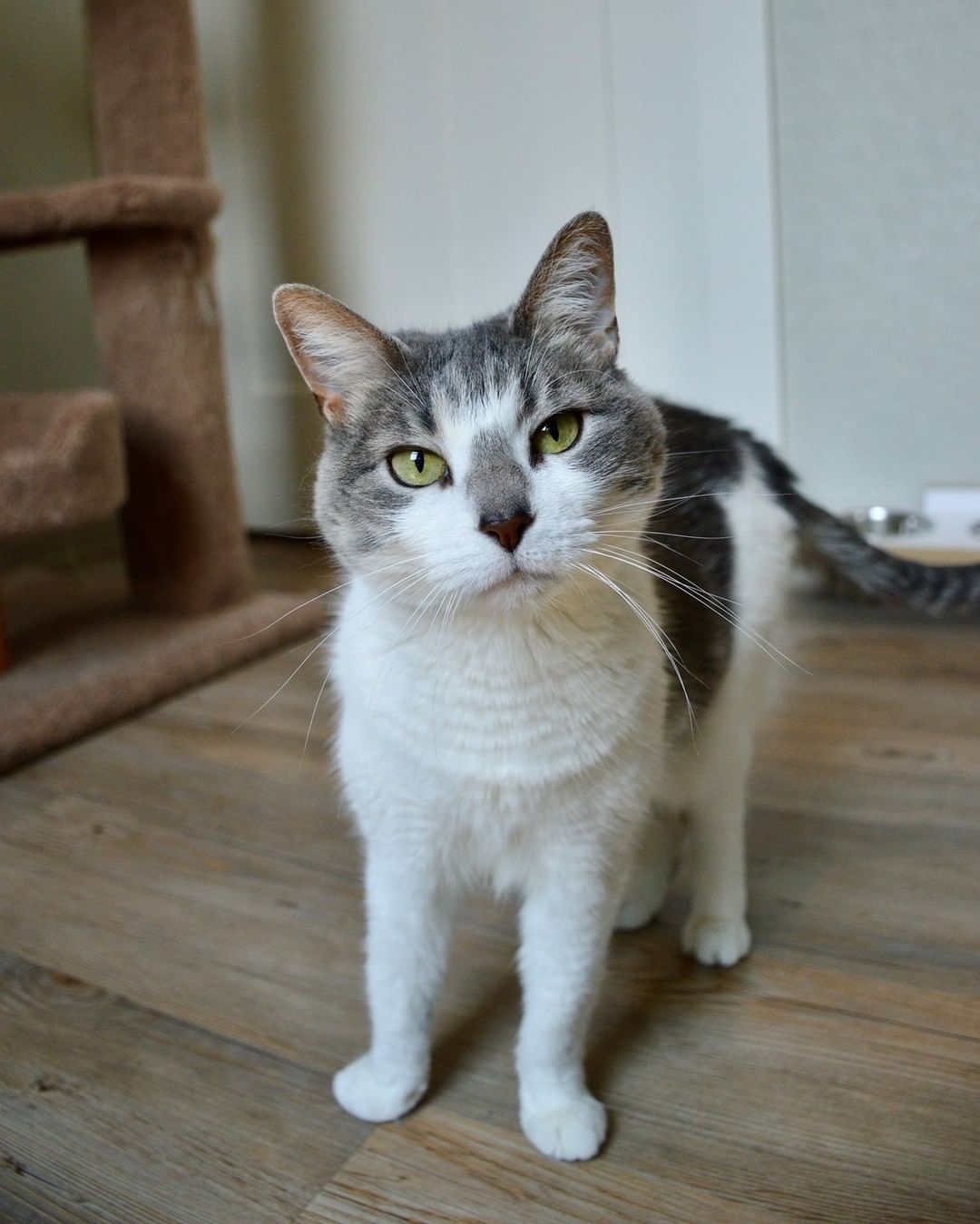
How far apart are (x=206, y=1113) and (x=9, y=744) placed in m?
0.88

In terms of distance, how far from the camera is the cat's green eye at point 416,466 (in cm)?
82

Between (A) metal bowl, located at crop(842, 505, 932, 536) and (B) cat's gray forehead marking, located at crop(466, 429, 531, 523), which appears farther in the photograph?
(A) metal bowl, located at crop(842, 505, 932, 536)

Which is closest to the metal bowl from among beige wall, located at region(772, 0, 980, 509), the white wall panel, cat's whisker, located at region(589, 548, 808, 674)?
beige wall, located at region(772, 0, 980, 509)

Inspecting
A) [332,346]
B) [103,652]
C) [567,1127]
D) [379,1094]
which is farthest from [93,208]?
[567,1127]

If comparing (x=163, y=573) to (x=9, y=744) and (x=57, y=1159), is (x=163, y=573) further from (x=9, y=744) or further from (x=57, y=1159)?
(x=57, y=1159)

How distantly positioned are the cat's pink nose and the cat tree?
4.02 ft

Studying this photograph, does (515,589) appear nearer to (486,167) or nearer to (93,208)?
(93,208)

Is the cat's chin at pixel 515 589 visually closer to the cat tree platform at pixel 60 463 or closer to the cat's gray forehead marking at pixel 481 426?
the cat's gray forehead marking at pixel 481 426

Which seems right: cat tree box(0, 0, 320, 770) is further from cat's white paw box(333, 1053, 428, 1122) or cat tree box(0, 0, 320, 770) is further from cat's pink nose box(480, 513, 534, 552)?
cat's pink nose box(480, 513, 534, 552)

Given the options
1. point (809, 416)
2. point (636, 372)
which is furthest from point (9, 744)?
point (809, 416)

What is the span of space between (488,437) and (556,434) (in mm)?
70

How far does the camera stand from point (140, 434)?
215 centimetres

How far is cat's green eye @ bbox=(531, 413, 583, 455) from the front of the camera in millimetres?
823

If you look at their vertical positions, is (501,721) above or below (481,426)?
below
